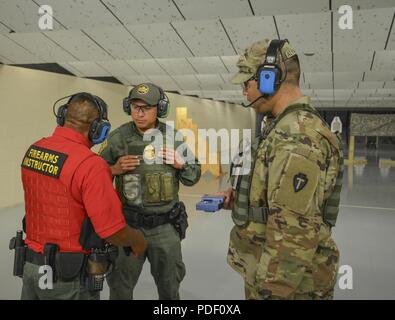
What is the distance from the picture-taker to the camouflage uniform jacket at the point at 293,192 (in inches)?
45.7

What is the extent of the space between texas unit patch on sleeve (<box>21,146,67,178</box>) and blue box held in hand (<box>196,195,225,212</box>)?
25.8 inches

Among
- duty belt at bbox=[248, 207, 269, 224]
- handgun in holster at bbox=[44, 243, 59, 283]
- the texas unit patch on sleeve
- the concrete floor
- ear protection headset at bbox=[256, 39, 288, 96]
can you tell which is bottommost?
the concrete floor

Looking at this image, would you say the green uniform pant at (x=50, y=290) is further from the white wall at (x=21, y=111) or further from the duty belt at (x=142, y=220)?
the white wall at (x=21, y=111)

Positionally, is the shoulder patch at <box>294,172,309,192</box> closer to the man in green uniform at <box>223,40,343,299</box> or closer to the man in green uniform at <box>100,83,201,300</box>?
the man in green uniform at <box>223,40,343,299</box>

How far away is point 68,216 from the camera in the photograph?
1.41 meters

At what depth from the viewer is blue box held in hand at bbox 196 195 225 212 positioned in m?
1.62

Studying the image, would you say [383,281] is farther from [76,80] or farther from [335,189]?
[76,80]

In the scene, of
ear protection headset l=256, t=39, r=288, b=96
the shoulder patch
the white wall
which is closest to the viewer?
the shoulder patch

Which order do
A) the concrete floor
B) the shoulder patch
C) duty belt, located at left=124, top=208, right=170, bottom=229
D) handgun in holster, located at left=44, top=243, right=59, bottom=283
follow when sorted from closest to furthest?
the shoulder patch → handgun in holster, located at left=44, top=243, right=59, bottom=283 → duty belt, located at left=124, top=208, right=170, bottom=229 → the concrete floor

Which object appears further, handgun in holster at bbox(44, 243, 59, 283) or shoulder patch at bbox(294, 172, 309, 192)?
handgun in holster at bbox(44, 243, 59, 283)

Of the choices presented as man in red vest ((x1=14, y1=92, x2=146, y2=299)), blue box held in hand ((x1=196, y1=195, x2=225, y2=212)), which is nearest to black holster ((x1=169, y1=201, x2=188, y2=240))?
blue box held in hand ((x1=196, y1=195, x2=225, y2=212))

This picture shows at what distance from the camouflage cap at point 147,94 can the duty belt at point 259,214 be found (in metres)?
0.95

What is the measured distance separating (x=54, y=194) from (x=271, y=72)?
0.96 m

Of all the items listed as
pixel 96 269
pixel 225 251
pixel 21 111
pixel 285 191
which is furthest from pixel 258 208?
pixel 21 111
